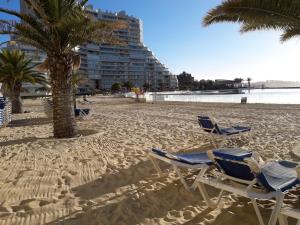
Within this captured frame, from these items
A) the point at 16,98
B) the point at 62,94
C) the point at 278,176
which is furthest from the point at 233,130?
the point at 16,98

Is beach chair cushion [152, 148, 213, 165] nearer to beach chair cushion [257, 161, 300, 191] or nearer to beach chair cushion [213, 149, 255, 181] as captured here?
beach chair cushion [213, 149, 255, 181]

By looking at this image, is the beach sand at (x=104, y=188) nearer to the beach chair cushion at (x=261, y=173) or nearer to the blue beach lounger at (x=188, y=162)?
the blue beach lounger at (x=188, y=162)

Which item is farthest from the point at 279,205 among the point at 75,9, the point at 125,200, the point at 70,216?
the point at 75,9

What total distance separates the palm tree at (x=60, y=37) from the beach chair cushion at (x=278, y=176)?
6.11m

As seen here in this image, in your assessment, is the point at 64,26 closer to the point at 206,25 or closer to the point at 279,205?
the point at 206,25

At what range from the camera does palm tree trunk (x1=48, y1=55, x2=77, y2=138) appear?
323 inches

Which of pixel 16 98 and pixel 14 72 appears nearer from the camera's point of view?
pixel 14 72

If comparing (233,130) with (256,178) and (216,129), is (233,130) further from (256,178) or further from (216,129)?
(256,178)

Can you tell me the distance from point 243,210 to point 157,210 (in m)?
1.05

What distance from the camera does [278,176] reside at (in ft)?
11.1

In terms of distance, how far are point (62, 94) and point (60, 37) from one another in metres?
1.60

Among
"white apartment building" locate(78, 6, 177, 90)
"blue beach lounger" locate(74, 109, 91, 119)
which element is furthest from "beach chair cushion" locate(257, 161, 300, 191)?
"white apartment building" locate(78, 6, 177, 90)

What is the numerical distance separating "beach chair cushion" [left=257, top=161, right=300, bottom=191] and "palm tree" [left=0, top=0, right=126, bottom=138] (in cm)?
611

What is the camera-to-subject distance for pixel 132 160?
5.70 meters
